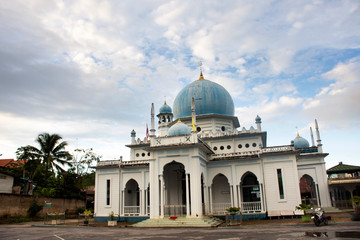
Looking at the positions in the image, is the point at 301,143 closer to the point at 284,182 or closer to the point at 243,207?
the point at 284,182

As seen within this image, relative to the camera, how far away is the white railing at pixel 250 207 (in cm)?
2522

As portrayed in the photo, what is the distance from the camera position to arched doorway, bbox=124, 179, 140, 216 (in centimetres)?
2914

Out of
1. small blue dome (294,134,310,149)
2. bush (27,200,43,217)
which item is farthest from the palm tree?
small blue dome (294,134,310,149)

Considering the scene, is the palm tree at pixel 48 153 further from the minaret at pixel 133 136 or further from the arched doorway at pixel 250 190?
the arched doorway at pixel 250 190

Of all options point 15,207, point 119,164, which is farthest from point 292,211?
point 15,207

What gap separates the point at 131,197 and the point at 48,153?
52.7ft

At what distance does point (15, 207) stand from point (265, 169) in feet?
83.9

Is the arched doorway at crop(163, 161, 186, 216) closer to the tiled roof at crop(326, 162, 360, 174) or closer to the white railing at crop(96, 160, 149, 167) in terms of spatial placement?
the white railing at crop(96, 160, 149, 167)

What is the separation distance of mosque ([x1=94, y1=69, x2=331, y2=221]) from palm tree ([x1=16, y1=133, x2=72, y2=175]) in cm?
1265

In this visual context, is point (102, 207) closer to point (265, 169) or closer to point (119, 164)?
point (119, 164)

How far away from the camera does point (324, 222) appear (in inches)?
673

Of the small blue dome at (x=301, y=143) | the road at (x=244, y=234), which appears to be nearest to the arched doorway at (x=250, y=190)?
the small blue dome at (x=301, y=143)

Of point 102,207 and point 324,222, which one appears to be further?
point 102,207

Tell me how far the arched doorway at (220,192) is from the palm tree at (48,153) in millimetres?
23003
